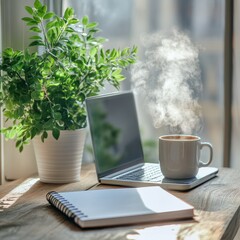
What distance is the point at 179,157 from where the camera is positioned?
1.59m

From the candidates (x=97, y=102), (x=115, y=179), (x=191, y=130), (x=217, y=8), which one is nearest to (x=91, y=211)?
(x=115, y=179)

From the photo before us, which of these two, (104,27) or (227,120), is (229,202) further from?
(104,27)

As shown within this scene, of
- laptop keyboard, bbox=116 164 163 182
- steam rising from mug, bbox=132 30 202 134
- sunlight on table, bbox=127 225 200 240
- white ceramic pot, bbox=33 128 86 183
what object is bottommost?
sunlight on table, bbox=127 225 200 240

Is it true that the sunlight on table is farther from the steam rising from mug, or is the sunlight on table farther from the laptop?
the steam rising from mug

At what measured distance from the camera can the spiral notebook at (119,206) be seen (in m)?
1.23

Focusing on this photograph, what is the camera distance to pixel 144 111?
2.01 metres

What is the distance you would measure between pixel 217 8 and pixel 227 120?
35 centimetres

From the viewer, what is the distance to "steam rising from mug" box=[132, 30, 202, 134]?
1957mm

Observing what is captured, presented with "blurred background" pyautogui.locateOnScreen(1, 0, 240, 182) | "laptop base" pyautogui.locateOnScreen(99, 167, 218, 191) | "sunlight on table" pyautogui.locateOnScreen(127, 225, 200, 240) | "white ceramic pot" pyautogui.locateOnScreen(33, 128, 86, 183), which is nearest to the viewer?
"sunlight on table" pyautogui.locateOnScreen(127, 225, 200, 240)

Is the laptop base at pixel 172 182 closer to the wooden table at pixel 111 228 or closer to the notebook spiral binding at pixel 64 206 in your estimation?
the wooden table at pixel 111 228

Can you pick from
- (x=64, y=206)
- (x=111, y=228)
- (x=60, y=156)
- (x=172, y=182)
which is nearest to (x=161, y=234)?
(x=111, y=228)

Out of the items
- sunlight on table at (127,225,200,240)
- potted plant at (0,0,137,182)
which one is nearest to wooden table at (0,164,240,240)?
sunlight on table at (127,225,200,240)

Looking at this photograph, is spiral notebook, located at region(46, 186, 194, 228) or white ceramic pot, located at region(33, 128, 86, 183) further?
white ceramic pot, located at region(33, 128, 86, 183)

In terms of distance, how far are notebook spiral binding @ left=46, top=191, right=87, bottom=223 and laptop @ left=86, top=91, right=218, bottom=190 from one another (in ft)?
0.82
